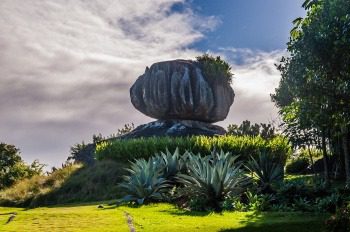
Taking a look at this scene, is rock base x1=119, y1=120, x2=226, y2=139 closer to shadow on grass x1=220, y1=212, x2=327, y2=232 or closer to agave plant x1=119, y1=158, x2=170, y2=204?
agave plant x1=119, y1=158, x2=170, y2=204

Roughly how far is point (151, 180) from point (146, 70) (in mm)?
34309

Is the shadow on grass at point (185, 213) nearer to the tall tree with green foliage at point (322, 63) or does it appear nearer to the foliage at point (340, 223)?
the foliage at point (340, 223)

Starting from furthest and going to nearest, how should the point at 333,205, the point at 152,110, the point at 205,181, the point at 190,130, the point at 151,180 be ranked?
the point at 152,110
the point at 190,130
the point at 151,180
the point at 205,181
the point at 333,205

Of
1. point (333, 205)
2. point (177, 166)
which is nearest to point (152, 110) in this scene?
point (177, 166)

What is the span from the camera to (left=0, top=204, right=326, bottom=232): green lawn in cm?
1071

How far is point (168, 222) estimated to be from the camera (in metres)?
11.7

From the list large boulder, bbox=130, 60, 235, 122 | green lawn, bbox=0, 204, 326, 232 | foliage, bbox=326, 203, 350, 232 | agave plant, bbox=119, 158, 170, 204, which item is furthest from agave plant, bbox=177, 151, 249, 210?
large boulder, bbox=130, 60, 235, 122

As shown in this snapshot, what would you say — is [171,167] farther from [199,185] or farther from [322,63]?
[322,63]

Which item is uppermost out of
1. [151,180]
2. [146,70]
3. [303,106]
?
[146,70]

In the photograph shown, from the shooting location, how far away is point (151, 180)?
703 inches

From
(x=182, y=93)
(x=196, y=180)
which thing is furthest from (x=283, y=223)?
(x=182, y=93)

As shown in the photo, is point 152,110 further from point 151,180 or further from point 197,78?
point 151,180

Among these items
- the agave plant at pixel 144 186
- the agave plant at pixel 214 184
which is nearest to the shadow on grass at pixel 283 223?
the agave plant at pixel 214 184

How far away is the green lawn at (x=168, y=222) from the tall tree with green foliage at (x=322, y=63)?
562 cm
